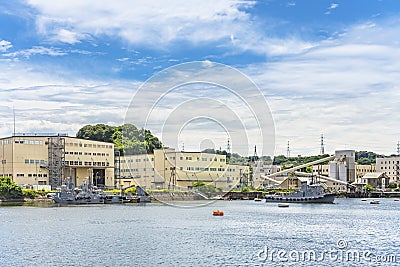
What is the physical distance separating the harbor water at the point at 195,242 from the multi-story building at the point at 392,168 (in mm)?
75689

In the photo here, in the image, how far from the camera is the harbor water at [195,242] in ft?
70.0

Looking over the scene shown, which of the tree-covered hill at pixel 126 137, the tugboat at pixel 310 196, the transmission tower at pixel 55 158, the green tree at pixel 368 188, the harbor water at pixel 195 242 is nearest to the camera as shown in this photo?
the harbor water at pixel 195 242

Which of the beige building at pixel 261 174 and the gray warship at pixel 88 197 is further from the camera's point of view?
the beige building at pixel 261 174

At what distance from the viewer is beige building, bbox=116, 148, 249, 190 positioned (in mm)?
64250

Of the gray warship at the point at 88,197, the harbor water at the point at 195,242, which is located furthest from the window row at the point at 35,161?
the harbor water at the point at 195,242

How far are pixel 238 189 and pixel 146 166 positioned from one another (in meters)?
18.4

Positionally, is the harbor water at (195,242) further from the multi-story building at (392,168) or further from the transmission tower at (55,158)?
the multi-story building at (392,168)

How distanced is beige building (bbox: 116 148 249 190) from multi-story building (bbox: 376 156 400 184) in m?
47.5

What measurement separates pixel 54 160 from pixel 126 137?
12126 millimetres

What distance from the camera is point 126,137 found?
7456 centimetres

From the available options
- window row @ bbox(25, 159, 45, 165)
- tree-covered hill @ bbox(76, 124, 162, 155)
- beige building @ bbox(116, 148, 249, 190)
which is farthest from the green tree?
window row @ bbox(25, 159, 45, 165)

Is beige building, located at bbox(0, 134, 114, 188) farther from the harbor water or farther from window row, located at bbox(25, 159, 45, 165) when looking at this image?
the harbor water

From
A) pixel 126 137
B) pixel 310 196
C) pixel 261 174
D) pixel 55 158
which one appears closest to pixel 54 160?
pixel 55 158

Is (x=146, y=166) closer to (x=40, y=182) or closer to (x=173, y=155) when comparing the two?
(x=173, y=155)
